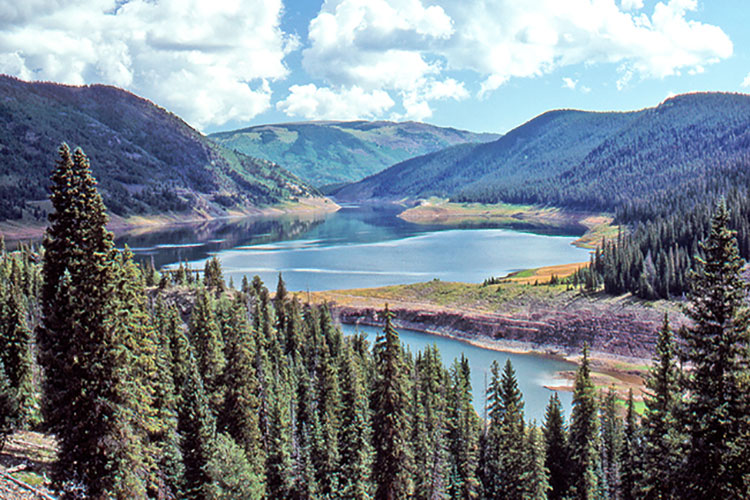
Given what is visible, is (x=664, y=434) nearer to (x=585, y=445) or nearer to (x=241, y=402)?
(x=585, y=445)

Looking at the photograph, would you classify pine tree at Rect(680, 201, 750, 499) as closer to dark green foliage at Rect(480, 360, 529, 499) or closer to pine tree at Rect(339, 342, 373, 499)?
pine tree at Rect(339, 342, 373, 499)

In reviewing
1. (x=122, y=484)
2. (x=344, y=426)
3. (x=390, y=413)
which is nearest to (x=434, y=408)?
(x=344, y=426)

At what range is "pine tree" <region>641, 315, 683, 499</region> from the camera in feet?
70.8

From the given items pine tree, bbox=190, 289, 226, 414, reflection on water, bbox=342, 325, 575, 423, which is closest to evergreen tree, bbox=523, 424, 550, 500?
reflection on water, bbox=342, 325, 575, 423

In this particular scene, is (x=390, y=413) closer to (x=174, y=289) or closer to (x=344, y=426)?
(x=344, y=426)

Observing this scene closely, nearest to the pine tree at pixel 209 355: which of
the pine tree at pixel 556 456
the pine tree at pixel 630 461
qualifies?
the pine tree at pixel 556 456

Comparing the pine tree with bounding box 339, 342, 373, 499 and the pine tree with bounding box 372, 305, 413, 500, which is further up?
the pine tree with bounding box 372, 305, 413, 500

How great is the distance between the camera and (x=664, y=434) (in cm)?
2559

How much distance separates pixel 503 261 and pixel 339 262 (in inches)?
1982

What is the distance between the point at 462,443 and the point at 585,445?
1045 cm

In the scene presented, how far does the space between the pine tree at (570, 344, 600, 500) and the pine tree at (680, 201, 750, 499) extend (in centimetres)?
2763

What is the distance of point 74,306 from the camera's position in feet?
64.5

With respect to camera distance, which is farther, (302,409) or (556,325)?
(556,325)

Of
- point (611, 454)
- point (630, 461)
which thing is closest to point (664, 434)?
point (630, 461)
